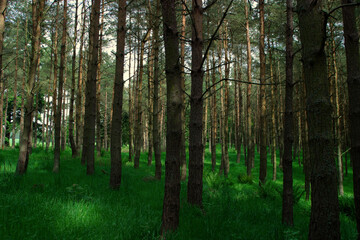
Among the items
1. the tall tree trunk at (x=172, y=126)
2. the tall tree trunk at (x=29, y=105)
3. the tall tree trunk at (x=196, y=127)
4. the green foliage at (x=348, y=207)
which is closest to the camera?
the tall tree trunk at (x=172, y=126)

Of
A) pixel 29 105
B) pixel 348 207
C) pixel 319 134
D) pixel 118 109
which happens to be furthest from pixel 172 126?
pixel 348 207

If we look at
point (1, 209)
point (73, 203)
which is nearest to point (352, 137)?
point (73, 203)

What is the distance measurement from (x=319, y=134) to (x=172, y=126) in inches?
59.1

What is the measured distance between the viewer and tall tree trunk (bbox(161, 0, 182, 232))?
278cm

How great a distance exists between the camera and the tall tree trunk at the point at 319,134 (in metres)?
1.96

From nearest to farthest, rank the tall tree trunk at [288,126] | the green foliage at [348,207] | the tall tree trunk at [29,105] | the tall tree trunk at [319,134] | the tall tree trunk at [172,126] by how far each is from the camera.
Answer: the tall tree trunk at [319,134]
the tall tree trunk at [172,126]
the tall tree trunk at [288,126]
the tall tree trunk at [29,105]
the green foliage at [348,207]

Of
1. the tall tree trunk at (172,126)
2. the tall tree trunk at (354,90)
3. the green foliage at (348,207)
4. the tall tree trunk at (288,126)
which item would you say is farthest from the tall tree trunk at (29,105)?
the green foliage at (348,207)

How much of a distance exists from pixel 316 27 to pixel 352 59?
165 centimetres

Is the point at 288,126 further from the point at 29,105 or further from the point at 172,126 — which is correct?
the point at 29,105

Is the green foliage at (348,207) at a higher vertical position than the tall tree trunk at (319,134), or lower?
lower

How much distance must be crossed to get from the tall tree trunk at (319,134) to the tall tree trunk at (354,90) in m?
1.43

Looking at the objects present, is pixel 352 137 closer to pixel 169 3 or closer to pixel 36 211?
pixel 169 3

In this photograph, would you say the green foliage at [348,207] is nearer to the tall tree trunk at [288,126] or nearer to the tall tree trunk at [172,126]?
the tall tree trunk at [288,126]

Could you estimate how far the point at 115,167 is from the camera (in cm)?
610
